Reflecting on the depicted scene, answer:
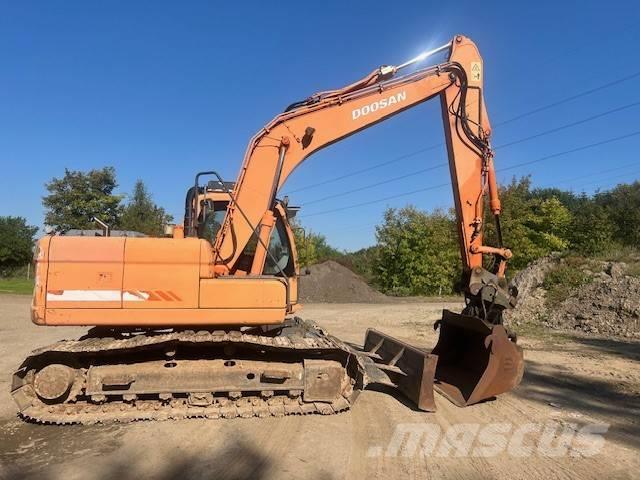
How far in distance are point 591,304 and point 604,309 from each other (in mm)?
466

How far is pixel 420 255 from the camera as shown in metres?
39.1

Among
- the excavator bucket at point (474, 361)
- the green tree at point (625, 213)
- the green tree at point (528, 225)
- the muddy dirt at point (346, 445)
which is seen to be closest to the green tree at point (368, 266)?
the green tree at point (528, 225)

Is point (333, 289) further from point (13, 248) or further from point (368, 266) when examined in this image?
point (13, 248)

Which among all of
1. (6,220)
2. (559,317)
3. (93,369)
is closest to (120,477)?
(93,369)

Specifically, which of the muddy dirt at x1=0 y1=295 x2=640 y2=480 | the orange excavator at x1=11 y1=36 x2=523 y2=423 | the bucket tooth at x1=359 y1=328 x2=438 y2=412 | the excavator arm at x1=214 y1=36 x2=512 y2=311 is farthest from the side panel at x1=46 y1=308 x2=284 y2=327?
the bucket tooth at x1=359 y1=328 x2=438 y2=412

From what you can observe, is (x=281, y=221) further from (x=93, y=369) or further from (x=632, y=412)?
(x=632, y=412)

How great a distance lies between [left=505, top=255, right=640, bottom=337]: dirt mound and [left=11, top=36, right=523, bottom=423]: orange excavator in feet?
30.8

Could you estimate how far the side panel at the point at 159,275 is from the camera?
5.88 meters

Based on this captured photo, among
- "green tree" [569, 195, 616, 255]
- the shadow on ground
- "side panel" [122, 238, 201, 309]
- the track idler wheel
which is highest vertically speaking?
"green tree" [569, 195, 616, 255]

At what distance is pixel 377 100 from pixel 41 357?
531 cm

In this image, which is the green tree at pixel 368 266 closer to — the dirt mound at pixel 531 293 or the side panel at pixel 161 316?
the dirt mound at pixel 531 293

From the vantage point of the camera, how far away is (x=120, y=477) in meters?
4.31

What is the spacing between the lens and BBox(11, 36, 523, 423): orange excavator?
582cm

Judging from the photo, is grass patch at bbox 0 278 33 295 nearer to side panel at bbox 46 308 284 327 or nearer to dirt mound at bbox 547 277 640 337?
side panel at bbox 46 308 284 327
